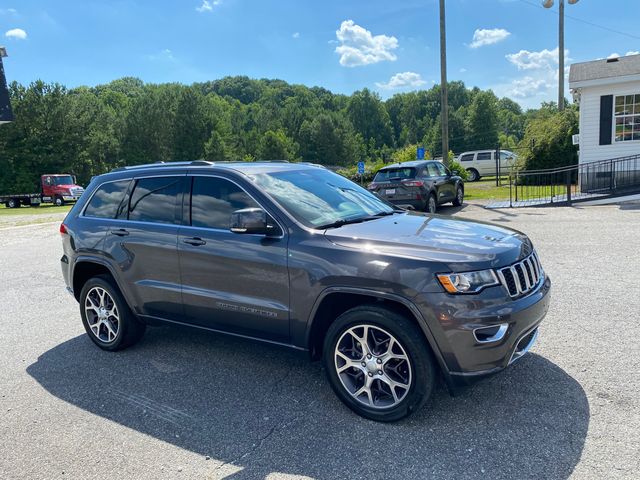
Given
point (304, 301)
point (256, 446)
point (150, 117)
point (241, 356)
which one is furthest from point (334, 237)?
point (150, 117)

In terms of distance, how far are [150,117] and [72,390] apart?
74.0m

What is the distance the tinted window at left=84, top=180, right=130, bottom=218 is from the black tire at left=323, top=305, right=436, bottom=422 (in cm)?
271

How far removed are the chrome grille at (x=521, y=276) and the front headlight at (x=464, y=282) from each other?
0.15 meters

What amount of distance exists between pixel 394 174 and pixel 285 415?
36.9 feet

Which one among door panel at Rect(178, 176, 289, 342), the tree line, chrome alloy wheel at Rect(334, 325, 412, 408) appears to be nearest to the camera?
chrome alloy wheel at Rect(334, 325, 412, 408)

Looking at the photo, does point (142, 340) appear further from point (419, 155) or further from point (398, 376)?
point (419, 155)

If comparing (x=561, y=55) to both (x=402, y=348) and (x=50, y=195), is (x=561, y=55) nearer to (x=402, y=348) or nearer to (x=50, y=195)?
(x=402, y=348)

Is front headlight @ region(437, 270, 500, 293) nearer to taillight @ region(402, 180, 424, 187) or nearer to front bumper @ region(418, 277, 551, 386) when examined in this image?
front bumper @ region(418, 277, 551, 386)

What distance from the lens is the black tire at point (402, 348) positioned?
3.21 metres

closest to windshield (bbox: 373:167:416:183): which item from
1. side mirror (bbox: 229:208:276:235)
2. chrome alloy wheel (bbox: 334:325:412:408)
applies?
side mirror (bbox: 229:208:276:235)

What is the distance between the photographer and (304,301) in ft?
11.7

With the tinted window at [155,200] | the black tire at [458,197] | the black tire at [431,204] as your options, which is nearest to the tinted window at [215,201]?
the tinted window at [155,200]

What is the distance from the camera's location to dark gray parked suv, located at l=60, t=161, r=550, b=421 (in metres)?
3.15

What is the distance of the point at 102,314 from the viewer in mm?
4953
